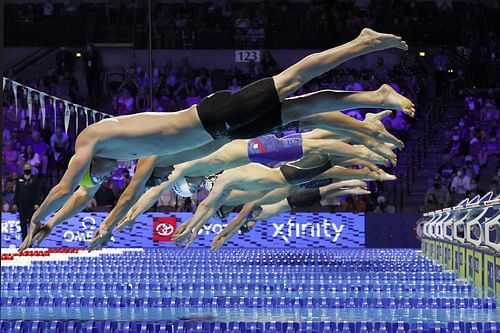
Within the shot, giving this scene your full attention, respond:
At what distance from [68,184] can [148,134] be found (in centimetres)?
71

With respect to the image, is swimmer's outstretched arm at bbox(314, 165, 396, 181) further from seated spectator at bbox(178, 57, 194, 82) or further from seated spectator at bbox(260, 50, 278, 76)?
seated spectator at bbox(178, 57, 194, 82)

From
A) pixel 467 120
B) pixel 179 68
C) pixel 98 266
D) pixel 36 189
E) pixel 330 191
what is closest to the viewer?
pixel 98 266

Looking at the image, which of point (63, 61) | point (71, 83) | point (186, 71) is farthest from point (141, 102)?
point (63, 61)

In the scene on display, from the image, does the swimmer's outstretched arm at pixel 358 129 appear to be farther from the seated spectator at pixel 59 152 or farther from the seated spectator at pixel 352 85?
the seated spectator at pixel 59 152

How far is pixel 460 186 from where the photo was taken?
17469mm

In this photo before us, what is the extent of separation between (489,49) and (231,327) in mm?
17041

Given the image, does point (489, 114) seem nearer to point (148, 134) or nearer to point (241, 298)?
point (241, 298)

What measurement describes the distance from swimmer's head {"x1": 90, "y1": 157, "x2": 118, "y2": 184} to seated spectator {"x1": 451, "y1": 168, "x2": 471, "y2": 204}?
12.6 m

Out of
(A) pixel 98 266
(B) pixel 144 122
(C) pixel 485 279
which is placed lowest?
(A) pixel 98 266

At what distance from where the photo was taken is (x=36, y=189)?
53.5 ft

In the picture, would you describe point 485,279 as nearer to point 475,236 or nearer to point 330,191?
point 475,236

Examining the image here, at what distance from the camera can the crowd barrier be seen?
6.91m

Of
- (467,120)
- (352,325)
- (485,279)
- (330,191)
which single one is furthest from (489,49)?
(352,325)

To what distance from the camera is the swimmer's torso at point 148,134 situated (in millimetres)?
5176
